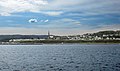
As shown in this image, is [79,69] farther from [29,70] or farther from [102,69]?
[29,70]

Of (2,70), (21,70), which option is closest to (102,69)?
(21,70)

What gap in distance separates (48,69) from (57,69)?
231 centimetres

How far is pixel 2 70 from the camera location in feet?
215

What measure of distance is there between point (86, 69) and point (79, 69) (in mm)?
1769

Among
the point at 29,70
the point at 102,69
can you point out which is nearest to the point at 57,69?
the point at 29,70

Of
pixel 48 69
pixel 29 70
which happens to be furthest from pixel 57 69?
pixel 29 70

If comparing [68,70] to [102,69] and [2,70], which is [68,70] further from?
[2,70]

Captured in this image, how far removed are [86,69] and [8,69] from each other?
20.3 metres

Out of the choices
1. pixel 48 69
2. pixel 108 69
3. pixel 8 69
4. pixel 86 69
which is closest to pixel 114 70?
pixel 108 69

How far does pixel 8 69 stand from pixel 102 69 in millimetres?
24331

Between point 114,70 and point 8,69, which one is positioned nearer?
point 114,70

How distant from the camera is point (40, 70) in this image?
64750 millimetres

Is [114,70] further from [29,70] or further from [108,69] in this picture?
[29,70]

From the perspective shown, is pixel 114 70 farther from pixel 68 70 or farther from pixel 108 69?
pixel 68 70
